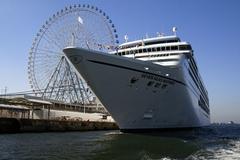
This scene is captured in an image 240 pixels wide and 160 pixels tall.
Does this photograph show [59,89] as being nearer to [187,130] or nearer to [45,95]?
[45,95]

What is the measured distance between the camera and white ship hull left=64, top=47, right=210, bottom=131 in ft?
72.8

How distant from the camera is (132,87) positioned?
23391mm

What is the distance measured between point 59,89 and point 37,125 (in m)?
13.3

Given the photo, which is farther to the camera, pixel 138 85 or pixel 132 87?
pixel 138 85

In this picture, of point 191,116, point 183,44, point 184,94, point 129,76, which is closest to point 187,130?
point 191,116

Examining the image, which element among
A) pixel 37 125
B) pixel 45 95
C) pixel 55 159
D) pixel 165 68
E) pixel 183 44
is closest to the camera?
pixel 55 159

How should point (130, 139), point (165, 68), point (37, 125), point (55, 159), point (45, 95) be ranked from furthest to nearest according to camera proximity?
point (45, 95)
point (37, 125)
point (165, 68)
point (130, 139)
point (55, 159)

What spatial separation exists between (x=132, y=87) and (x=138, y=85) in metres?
0.52

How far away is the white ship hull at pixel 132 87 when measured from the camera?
2220 cm

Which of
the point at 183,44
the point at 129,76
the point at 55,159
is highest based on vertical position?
the point at 183,44

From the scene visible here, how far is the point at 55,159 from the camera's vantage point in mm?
13797

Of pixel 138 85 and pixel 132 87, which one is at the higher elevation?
pixel 138 85

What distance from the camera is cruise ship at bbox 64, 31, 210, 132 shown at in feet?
73.0

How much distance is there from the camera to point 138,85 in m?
23.6
